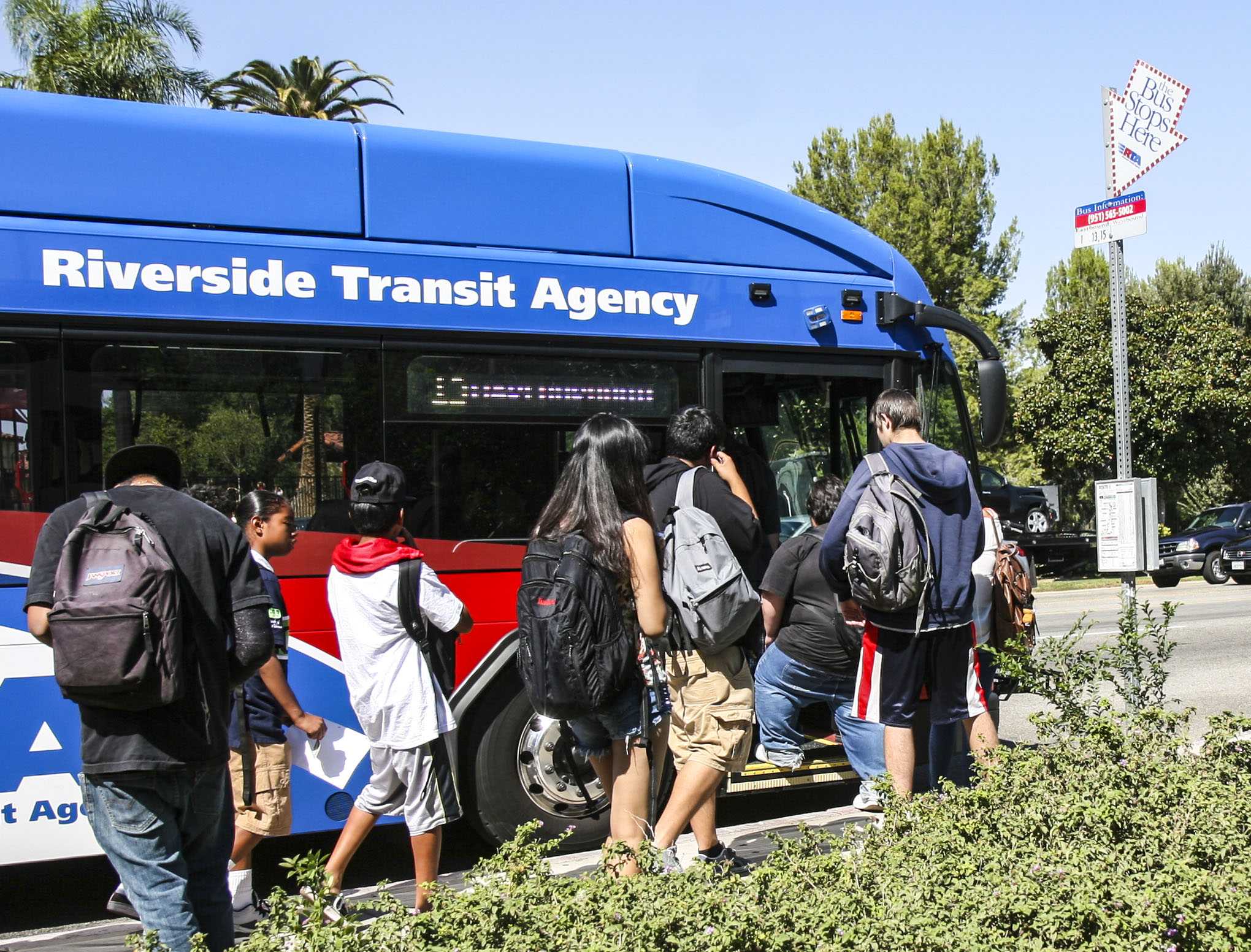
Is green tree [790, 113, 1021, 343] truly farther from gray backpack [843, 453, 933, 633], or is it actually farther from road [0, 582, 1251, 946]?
gray backpack [843, 453, 933, 633]

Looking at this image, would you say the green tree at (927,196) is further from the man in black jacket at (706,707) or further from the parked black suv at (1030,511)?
the man in black jacket at (706,707)

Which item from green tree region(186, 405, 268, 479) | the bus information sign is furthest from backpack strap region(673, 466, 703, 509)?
the bus information sign

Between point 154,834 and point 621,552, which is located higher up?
point 621,552

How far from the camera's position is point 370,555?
441 cm

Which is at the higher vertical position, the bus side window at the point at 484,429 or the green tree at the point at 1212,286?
the green tree at the point at 1212,286

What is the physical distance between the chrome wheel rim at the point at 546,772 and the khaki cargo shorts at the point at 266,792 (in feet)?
3.93

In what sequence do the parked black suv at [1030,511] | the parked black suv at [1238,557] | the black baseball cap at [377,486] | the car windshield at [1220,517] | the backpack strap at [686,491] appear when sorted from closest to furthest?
the black baseball cap at [377,486] → the backpack strap at [686,491] → the parked black suv at [1238,557] → the car windshield at [1220,517] → the parked black suv at [1030,511]

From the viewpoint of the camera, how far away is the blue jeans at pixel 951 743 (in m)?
5.25

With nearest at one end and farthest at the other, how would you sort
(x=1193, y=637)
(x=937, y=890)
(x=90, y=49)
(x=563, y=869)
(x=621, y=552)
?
(x=937, y=890), (x=621, y=552), (x=563, y=869), (x=1193, y=637), (x=90, y=49)

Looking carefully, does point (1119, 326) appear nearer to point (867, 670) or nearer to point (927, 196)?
point (867, 670)

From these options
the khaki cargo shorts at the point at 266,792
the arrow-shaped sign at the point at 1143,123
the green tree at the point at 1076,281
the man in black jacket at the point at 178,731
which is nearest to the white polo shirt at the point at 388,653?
the khaki cargo shorts at the point at 266,792

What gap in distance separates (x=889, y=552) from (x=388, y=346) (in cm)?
238

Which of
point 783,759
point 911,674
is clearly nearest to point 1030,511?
point 783,759

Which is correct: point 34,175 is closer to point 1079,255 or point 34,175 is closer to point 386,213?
point 386,213
